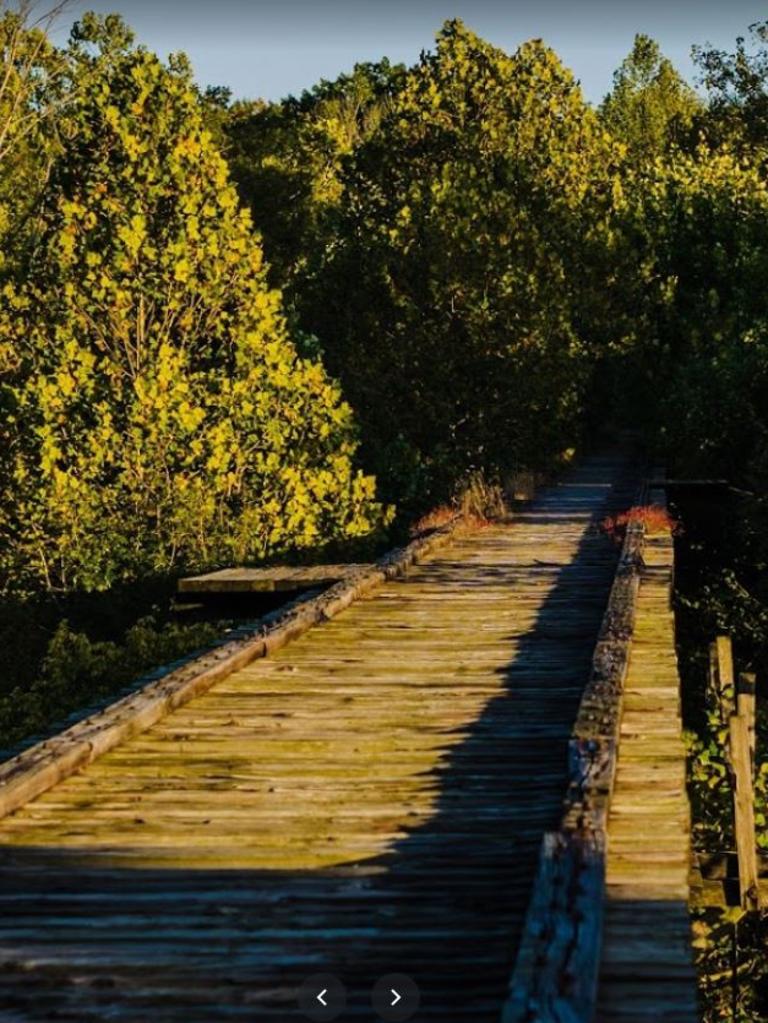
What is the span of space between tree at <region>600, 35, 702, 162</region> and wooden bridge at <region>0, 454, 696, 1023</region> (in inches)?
2711

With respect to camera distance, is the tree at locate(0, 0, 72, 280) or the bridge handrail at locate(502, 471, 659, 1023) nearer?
the bridge handrail at locate(502, 471, 659, 1023)

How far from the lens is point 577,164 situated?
3156 centimetres

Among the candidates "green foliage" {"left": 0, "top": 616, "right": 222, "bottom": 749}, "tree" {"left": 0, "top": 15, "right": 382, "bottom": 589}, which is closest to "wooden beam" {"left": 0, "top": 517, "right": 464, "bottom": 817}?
"green foliage" {"left": 0, "top": 616, "right": 222, "bottom": 749}

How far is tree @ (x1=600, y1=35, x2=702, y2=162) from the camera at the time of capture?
81688 mm

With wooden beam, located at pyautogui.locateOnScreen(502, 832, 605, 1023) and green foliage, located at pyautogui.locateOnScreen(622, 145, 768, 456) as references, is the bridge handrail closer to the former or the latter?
wooden beam, located at pyautogui.locateOnScreen(502, 832, 605, 1023)

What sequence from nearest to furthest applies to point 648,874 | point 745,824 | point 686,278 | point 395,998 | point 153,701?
point 395,998, point 648,874, point 153,701, point 745,824, point 686,278

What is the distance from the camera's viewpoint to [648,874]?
540 cm

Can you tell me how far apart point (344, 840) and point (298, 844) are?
0.63 ft

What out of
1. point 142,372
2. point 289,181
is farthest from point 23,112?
point 142,372

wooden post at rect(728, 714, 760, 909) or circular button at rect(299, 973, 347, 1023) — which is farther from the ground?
circular button at rect(299, 973, 347, 1023)

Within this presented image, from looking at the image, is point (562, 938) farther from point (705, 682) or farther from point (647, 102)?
point (647, 102)

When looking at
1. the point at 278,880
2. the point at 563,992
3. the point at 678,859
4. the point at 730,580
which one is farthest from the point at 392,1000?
the point at 730,580

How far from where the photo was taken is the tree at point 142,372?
19.2m

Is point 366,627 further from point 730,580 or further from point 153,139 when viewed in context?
point 730,580
